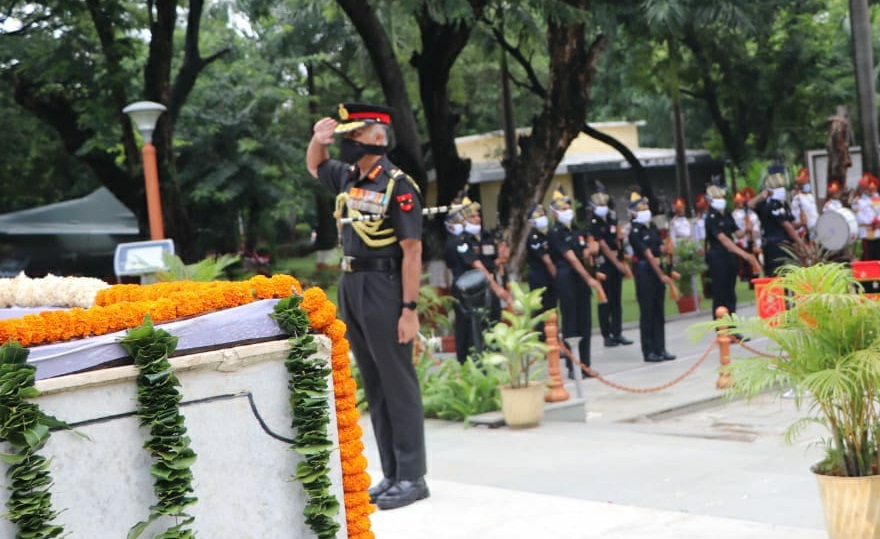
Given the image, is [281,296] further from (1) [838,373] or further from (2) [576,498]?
(2) [576,498]

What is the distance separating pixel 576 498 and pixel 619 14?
46.3 ft

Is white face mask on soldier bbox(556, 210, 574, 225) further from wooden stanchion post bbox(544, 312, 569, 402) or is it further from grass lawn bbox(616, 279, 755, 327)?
grass lawn bbox(616, 279, 755, 327)

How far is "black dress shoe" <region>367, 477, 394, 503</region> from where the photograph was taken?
657cm

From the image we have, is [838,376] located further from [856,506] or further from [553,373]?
[553,373]

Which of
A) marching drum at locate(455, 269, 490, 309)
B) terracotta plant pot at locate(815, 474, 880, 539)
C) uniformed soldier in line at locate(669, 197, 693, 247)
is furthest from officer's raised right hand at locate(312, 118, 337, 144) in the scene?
uniformed soldier in line at locate(669, 197, 693, 247)

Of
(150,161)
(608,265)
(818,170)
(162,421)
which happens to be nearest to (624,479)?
(162,421)

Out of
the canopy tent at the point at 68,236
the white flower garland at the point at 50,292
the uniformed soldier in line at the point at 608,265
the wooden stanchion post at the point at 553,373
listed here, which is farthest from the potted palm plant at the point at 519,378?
the canopy tent at the point at 68,236

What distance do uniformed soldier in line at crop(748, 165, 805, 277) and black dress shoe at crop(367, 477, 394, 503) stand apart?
9.39 meters

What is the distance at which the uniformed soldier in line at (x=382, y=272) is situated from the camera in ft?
20.7

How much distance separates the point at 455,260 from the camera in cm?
1391

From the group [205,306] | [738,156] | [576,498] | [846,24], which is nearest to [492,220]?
[738,156]

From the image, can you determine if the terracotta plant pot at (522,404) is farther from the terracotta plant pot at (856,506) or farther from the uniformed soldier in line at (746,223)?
the uniformed soldier in line at (746,223)

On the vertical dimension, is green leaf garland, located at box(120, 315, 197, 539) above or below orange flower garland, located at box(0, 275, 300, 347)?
below

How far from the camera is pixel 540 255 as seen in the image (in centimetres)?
1430
